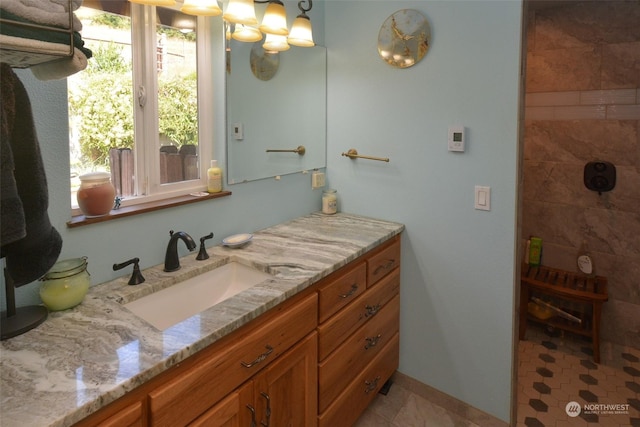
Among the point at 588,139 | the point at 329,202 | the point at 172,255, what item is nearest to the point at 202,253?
the point at 172,255

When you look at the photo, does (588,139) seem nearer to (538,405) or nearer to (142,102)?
(538,405)

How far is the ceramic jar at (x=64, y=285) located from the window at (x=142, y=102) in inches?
11.0

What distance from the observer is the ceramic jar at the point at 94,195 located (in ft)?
4.36

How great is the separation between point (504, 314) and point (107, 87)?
1.93 meters

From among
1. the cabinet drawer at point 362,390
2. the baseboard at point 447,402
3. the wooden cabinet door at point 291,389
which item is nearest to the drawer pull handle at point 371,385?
the cabinet drawer at point 362,390

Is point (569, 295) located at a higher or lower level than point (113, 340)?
lower

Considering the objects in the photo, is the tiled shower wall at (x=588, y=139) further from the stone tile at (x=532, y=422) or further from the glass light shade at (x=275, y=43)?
the glass light shade at (x=275, y=43)

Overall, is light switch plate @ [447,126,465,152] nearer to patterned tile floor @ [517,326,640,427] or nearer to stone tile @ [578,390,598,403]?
patterned tile floor @ [517,326,640,427]

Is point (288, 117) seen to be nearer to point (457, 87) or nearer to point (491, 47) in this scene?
point (457, 87)

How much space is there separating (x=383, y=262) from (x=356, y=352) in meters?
0.45

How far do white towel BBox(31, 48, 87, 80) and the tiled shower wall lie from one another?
2768 millimetres

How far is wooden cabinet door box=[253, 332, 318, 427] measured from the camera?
4.22 feet

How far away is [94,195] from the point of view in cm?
133

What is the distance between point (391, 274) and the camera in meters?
2.10
